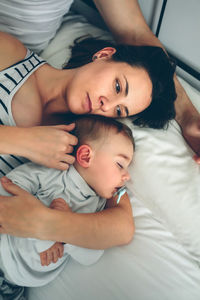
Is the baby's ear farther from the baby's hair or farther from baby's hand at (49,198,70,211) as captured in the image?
baby's hand at (49,198,70,211)

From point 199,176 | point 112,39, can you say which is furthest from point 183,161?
point 112,39

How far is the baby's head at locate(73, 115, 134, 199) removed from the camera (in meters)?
0.97

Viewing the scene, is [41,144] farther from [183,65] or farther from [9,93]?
[183,65]

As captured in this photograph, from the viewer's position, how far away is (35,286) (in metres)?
0.88

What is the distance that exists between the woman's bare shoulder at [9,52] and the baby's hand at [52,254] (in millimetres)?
714

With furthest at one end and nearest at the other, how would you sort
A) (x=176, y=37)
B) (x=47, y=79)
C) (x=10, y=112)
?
(x=176, y=37) → (x=47, y=79) → (x=10, y=112)

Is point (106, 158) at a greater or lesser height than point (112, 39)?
lesser

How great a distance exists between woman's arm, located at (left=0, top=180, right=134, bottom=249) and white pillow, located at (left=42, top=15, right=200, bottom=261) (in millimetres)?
158

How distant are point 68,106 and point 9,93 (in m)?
0.25

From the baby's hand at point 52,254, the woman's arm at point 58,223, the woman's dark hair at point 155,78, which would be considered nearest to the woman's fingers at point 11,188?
the woman's arm at point 58,223

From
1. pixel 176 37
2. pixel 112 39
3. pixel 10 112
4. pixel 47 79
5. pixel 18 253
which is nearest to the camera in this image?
pixel 18 253

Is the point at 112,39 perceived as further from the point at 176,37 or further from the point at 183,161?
the point at 183,161

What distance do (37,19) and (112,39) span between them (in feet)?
1.43

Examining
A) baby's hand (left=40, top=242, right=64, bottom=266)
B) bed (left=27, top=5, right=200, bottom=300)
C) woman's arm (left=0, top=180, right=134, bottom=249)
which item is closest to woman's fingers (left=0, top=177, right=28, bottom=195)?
woman's arm (left=0, top=180, right=134, bottom=249)
